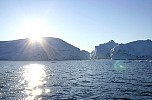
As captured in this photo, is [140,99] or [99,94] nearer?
[140,99]

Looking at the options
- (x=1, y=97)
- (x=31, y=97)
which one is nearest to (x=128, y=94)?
(x=31, y=97)

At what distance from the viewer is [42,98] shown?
4841 cm

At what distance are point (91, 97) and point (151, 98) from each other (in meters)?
11.3

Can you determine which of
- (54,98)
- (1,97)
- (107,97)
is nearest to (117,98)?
(107,97)

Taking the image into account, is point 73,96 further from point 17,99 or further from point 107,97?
point 17,99

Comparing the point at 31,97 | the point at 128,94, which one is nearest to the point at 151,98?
the point at 128,94

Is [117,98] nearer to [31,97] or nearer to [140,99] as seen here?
[140,99]

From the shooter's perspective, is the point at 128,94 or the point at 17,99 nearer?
the point at 17,99

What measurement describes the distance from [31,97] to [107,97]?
49.1ft

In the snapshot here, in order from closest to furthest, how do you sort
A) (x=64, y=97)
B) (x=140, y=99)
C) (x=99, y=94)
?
(x=140, y=99), (x=64, y=97), (x=99, y=94)

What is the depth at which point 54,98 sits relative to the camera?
48406mm

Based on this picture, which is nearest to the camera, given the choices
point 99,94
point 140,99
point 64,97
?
point 140,99

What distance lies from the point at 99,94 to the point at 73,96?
5.85 metres

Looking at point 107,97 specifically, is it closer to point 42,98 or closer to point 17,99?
point 42,98
